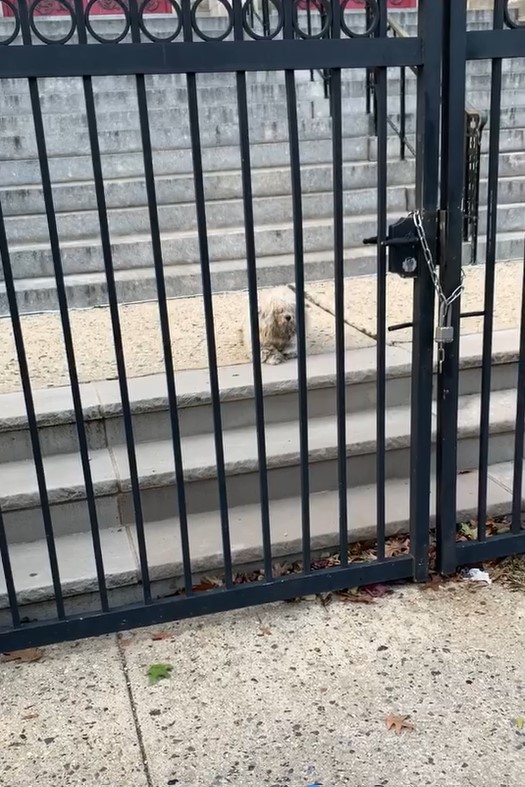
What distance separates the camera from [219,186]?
6.20 metres

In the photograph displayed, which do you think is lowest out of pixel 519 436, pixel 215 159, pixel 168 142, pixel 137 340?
pixel 519 436

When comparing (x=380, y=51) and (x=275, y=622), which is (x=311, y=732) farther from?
(x=380, y=51)

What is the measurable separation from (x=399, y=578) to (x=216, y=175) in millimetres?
4071

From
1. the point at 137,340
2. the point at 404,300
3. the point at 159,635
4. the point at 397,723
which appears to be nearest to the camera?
the point at 397,723

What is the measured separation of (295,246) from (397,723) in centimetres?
167

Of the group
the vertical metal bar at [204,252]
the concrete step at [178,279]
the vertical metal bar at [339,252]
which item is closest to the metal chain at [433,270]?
the vertical metal bar at [339,252]

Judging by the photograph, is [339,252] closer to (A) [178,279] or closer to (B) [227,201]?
(A) [178,279]

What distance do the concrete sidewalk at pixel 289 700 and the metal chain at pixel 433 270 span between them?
123cm

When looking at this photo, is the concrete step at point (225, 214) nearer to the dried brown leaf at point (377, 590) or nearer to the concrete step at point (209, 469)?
the concrete step at point (209, 469)

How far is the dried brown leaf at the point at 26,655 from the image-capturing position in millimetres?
2883

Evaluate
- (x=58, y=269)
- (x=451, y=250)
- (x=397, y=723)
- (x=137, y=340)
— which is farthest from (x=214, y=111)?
(x=397, y=723)

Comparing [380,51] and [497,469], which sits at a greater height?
[380,51]

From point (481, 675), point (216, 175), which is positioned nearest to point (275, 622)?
point (481, 675)

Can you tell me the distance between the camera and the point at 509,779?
7.46 feet
